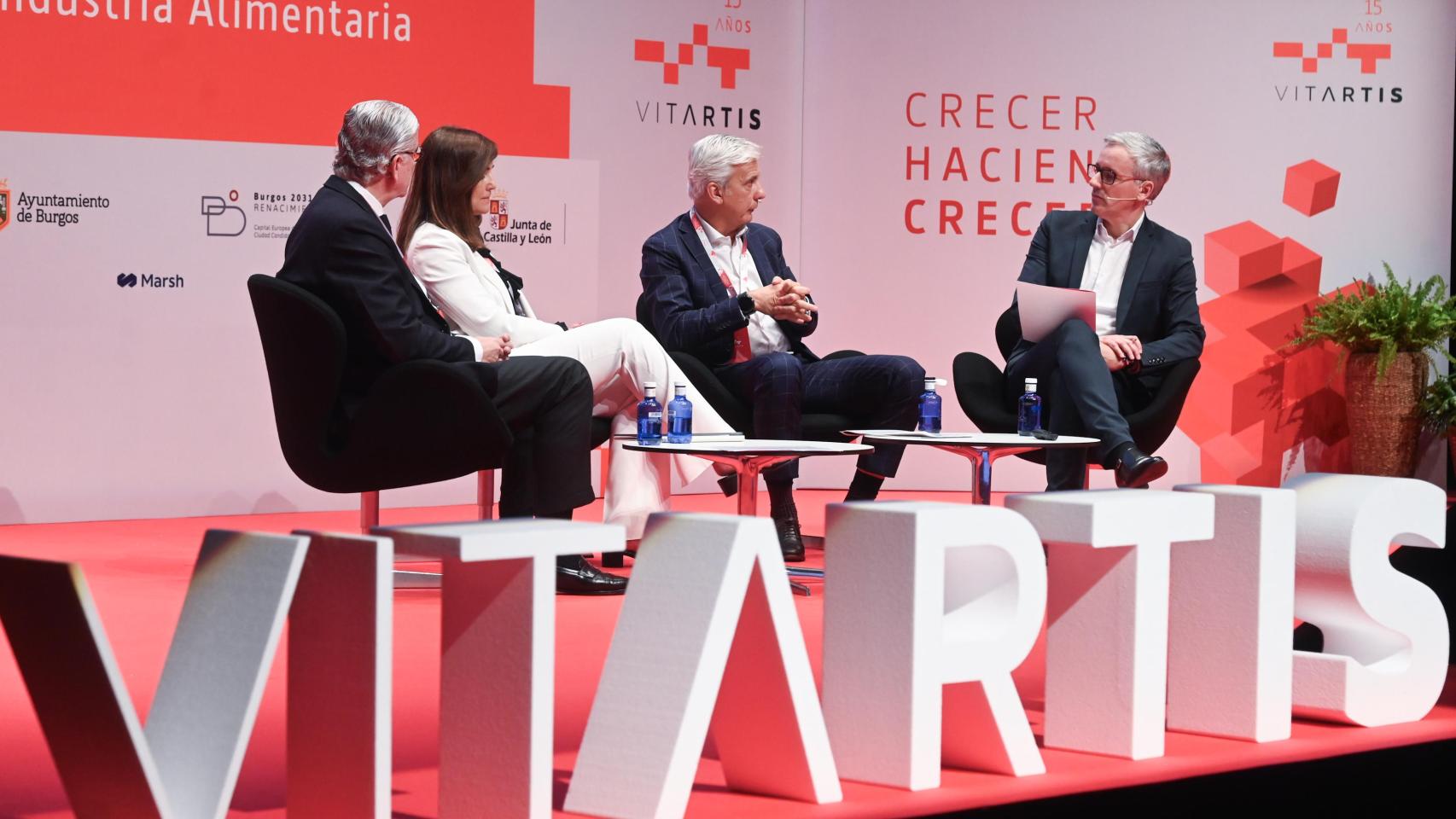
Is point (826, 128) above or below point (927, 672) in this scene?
above

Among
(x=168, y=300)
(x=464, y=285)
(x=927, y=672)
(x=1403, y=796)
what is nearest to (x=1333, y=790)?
(x=1403, y=796)

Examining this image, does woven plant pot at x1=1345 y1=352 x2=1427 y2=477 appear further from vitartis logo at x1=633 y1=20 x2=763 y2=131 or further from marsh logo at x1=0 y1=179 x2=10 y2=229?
marsh logo at x1=0 y1=179 x2=10 y2=229

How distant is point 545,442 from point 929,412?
123 centimetres

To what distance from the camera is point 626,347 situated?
13.8 feet

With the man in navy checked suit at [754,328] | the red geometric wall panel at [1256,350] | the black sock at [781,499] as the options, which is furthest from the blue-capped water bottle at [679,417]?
the red geometric wall panel at [1256,350]

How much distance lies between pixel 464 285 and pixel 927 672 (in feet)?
7.76

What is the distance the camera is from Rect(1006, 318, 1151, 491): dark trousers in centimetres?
443

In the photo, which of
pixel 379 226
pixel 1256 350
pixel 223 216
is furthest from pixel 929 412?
pixel 1256 350

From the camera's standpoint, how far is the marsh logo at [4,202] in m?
5.10

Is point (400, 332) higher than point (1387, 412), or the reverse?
point (400, 332)

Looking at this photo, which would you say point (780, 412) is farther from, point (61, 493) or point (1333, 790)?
point (61, 493)

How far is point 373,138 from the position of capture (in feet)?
12.2

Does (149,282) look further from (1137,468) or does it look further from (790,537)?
(1137,468)

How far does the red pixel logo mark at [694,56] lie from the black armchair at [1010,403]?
2.03 m
